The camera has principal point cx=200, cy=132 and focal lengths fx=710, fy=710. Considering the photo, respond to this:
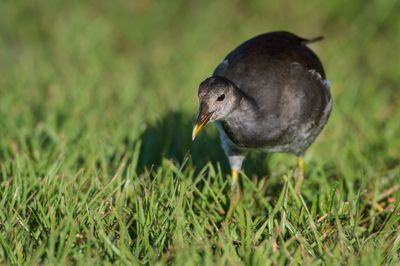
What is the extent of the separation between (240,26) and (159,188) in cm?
447

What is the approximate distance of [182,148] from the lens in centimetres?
512

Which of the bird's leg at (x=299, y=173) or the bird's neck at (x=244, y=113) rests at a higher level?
the bird's neck at (x=244, y=113)

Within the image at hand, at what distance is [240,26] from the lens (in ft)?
26.5

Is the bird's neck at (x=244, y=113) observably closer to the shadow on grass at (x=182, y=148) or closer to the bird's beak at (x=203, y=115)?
the bird's beak at (x=203, y=115)

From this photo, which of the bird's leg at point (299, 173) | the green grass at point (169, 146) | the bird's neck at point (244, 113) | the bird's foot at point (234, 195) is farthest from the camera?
the bird's leg at point (299, 173)

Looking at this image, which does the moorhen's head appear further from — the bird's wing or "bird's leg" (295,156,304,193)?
"bird's leg" (295,156,304,193)

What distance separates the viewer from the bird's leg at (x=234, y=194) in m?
4.09

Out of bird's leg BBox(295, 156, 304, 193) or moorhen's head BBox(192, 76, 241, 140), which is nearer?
moorhen's head BBox(192, 76, 241, 140)

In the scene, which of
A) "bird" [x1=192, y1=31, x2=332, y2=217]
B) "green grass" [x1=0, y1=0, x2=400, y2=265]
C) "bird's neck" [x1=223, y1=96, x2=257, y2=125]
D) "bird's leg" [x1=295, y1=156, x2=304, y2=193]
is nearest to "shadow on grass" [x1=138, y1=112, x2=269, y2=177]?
"green grass" [x1=0, y1=0, x2=400, y2=265]

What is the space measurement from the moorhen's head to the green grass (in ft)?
0.89

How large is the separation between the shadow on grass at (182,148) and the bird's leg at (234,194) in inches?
12.4

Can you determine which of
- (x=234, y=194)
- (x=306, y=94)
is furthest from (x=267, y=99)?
(x=234, y=194)

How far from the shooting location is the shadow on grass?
193 inches

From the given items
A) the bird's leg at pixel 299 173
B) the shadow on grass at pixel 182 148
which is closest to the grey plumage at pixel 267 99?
the bird's leg at pixel 299 173
